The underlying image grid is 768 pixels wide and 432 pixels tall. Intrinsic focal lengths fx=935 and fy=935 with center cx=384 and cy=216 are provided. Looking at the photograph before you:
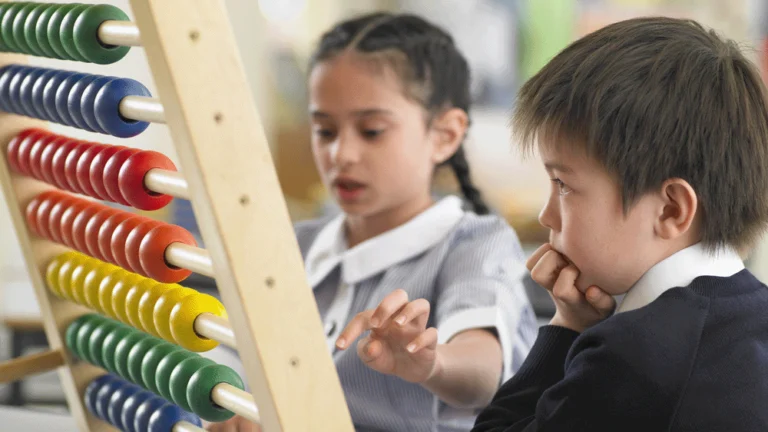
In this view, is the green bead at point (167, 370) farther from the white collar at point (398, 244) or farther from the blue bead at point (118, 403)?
the white collar at point (398, 244)

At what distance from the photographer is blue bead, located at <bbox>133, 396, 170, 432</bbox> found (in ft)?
3.33

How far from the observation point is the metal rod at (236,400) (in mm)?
766

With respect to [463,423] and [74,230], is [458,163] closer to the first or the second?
[463,423]

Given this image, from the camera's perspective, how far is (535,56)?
343 centimetres

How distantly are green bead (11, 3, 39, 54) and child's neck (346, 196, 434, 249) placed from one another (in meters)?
0.55

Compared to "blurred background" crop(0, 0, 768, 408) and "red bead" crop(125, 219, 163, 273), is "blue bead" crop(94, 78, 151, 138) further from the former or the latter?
"blurred background" crop(0, 0, 768, 408)

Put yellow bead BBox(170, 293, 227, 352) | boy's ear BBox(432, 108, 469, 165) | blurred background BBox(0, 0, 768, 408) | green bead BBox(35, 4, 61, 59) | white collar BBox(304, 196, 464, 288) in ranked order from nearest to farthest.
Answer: yellow bead BBox(170, 293, 227, 352)
green bead BBox(35, 4, 61, 59)
white collar BBox(304, 196, 464, 288)
boy's ear BBox(432, 108, 469, 165)
blurred background BBox(0, 0, 768, 408)

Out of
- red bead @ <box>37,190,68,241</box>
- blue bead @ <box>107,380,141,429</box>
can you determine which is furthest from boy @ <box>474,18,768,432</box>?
red bead @ <box>37,190,68,241</box>

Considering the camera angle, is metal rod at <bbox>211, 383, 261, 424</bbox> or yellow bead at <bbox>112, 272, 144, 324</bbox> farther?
yellow bead at <bbox>112, 272, 144, 324</bbox>

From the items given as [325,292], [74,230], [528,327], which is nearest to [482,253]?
[528,327]

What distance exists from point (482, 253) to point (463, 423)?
8.9 inches

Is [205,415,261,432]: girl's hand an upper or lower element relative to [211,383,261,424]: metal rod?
lower

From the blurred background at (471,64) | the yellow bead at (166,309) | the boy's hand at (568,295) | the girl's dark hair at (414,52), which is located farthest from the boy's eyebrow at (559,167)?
the blurred background at (471,64)

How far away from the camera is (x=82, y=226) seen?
1.02 m
